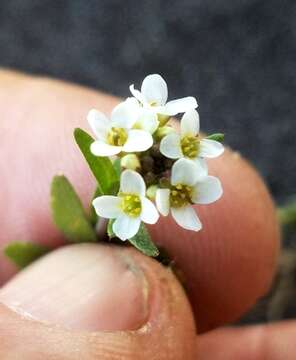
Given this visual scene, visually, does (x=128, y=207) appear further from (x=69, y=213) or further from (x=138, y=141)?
(x=69, y=213)

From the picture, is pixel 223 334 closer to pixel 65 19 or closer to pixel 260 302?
pixel 260 302

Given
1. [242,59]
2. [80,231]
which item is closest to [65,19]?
[242,59]

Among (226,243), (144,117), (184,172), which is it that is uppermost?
(144,117)

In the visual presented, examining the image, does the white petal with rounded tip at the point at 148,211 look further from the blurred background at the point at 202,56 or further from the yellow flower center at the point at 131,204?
the blurred background at the point at 202,56

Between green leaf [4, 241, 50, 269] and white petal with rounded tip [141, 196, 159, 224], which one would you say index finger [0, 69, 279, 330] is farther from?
white petal with rounded tip [141, 196, 159, 224]

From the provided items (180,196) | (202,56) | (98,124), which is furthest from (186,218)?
(202,56)
